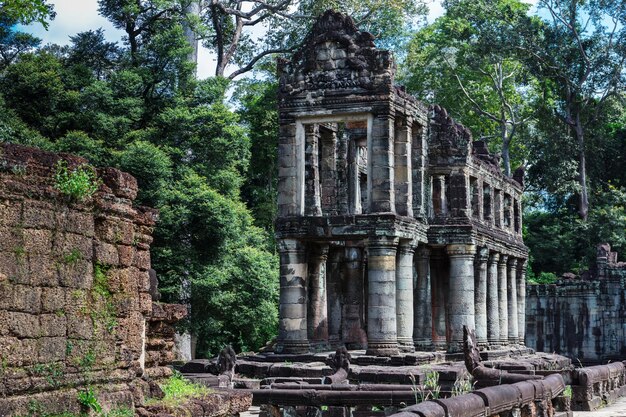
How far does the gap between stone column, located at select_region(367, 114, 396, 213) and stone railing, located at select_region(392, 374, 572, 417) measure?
7.41 meters

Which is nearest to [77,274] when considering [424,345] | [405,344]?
[405,344]

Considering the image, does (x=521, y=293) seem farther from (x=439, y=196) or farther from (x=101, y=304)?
(x=101, y=304)

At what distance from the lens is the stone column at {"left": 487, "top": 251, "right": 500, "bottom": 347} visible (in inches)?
1212

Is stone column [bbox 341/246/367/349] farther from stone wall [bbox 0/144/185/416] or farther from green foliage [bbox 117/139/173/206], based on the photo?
stone wall [bbox 0/144/185/416]

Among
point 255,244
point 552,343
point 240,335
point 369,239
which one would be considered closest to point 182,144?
point 255,244

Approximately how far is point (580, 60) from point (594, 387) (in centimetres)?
3001

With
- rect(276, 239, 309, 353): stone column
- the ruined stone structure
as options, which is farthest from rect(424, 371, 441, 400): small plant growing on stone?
the ruined stone structure

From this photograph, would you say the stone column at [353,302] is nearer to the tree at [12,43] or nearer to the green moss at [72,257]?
the tree at [12,43]

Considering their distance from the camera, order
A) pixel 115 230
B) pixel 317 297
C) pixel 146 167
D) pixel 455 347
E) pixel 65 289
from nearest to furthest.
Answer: pixel 65 289
pixel 115 230
pixel 317 297
pixel 455 347
pixel 146 167

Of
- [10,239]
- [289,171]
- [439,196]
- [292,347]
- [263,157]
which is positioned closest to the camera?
[10,239]

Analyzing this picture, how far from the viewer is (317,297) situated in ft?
84.9

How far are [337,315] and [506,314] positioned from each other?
769 centimetres

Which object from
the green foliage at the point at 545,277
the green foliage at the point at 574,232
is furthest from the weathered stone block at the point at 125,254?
the green foliage at the point at 545,277

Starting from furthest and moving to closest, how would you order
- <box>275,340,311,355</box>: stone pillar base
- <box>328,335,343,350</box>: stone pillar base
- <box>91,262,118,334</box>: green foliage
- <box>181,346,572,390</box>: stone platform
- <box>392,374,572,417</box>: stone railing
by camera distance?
<box>328,335,343,350</box>: stone pillar base < <box>275,340,311,355</box>: stone pillar base < <box>181,346,572,390</box>: stone platform < <box>392,374,572,417</box>: stone railing < <box>91,262,118,334</box>: green foliage
